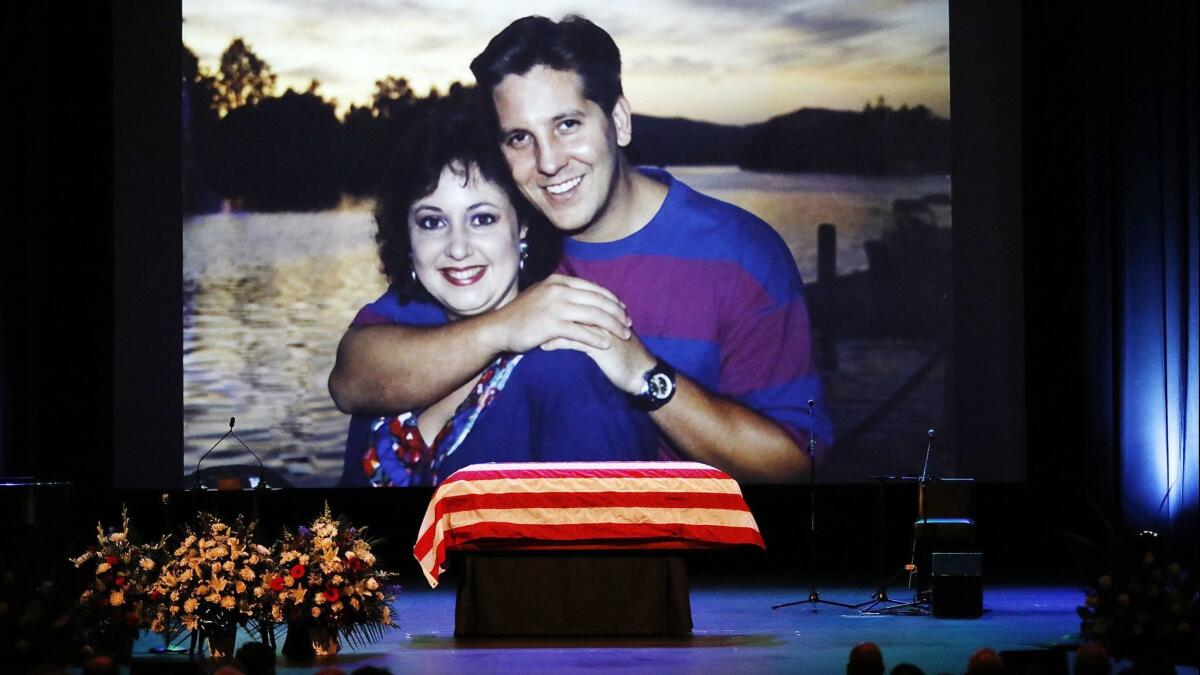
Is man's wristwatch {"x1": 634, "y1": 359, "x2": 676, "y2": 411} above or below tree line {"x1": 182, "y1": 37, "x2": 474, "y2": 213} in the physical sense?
below

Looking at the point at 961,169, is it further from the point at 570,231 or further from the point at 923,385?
the point at 570,231

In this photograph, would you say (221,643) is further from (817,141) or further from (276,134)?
(817,141)

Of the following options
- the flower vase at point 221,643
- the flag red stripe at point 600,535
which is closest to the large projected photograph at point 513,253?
the flag red stripe at point 600,535

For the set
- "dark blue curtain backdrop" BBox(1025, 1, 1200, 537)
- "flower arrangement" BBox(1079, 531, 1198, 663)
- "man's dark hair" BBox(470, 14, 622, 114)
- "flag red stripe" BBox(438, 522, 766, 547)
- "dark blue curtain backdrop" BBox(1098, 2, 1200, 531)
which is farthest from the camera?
"man's dark hair" BBox(470, 14, 622, 114)

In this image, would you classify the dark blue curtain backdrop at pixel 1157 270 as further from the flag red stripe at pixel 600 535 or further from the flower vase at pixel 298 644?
the flower vase at pixel 298 644

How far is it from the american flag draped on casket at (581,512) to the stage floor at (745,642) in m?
0.42

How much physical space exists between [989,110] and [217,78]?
479 centimetres

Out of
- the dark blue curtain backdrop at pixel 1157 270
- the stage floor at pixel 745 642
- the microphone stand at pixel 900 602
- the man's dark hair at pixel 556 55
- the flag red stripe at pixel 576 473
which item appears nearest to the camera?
the stage floor at pixel 745 642

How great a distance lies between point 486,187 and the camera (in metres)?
9.83

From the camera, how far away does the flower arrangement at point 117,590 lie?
610 cm

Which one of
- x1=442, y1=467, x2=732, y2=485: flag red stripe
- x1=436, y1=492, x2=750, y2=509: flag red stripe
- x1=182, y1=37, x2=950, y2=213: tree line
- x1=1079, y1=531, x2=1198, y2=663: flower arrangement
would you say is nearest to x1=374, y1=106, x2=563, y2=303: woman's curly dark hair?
x1=182, y1=37, x2=950, y2=213: tree line

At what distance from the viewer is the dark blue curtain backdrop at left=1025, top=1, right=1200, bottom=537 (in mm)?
8695

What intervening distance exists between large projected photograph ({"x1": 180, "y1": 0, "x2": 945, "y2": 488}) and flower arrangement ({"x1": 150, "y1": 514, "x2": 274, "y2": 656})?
11.4 feet

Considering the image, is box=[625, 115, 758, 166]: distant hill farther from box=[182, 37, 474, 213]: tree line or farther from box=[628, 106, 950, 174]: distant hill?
box=[182, 37, 474, 213]: tree line
